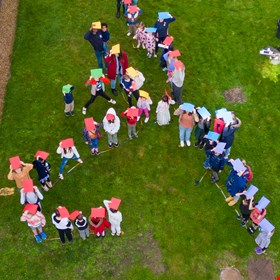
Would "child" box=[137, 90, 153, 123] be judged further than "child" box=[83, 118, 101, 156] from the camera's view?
Yes

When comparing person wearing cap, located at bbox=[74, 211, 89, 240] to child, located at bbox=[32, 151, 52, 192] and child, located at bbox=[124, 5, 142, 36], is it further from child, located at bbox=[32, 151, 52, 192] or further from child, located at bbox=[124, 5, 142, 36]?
child, located at bbox=[124, 5, 142, 36]

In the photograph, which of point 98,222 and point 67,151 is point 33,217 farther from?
point 67,151

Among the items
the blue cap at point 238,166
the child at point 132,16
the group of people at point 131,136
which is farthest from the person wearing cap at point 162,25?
the blue cap at point 238,166

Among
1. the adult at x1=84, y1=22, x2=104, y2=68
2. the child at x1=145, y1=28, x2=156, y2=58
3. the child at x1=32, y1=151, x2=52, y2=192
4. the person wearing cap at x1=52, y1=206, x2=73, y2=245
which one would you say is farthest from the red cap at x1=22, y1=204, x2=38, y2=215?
the child at x1=145, y1=28, x2=156, y2=58

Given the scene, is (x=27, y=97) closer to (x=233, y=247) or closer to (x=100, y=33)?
(x=100, y=33)

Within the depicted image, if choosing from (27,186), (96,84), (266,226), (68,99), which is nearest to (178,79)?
(96,84)

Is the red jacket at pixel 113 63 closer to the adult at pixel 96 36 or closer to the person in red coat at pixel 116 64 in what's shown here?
the person in red coat at pixel 116 64
